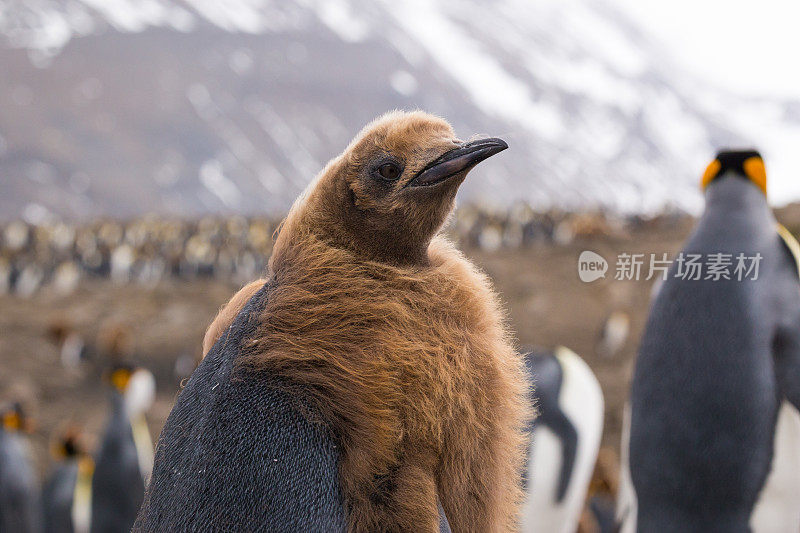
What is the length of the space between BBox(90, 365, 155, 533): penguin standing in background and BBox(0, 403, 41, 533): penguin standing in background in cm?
44

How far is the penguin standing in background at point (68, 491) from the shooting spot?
4.50 m

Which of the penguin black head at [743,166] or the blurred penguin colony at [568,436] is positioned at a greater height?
the penguin black head at [743,166]

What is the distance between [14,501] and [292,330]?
4.41 meters

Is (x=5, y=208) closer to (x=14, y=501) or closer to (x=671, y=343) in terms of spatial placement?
(x=14, y=501)

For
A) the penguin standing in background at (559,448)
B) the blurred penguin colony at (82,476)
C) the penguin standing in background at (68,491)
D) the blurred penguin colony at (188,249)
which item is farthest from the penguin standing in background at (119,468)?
the blurred penguin colony at (188,249)

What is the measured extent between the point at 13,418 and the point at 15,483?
50cm

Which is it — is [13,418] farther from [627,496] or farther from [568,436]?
[627,496]

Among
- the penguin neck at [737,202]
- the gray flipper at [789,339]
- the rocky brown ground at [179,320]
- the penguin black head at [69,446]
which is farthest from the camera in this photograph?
the rocky brown ground at [179,320]

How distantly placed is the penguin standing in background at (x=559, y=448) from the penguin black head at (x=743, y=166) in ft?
4.61

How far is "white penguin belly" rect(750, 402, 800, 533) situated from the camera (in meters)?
1.93

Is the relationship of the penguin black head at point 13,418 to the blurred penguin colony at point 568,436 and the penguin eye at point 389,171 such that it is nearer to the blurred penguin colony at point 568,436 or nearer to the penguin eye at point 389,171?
the blurred penguin colony at point 568,436

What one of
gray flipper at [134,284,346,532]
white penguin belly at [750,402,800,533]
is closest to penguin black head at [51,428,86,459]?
white penguin belly at [750,402,800,533]

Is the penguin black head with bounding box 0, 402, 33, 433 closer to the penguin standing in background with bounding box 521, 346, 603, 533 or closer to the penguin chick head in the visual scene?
the penguin standing in background with bounding box 521, 346, 603, 533

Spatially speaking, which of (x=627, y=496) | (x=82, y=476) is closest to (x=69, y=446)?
(x=82, y=476)
